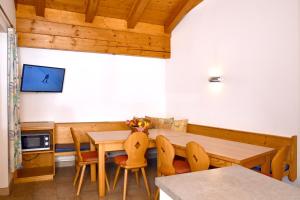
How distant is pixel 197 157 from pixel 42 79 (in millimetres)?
2978

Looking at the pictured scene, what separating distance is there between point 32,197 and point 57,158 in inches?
52.7

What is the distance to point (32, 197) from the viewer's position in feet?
9.77

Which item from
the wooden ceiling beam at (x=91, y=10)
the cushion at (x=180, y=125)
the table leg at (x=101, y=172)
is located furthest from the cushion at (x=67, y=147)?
the wooden ceiling beam at (x=91, y=10)

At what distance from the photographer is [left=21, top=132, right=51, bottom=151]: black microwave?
3537 millimetres

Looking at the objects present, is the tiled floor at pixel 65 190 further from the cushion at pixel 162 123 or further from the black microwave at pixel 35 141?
the cushion at pixel 162 123

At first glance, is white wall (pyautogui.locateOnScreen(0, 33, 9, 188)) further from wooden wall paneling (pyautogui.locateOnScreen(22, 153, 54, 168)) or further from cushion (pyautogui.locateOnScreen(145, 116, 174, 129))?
cushion (pyautogui.locateOnScreen(145, 116, 174, 129))

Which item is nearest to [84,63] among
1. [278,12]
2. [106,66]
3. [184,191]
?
[106,66]

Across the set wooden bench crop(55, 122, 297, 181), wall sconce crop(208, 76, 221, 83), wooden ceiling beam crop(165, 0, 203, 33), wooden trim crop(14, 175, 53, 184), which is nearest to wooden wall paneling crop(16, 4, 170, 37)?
wooden ceiling beam crop(165, 0, 203, 33)

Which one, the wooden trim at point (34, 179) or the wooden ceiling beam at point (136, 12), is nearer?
the wooden trim at point (34, 179)

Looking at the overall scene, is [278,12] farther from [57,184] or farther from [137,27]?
[57,184]

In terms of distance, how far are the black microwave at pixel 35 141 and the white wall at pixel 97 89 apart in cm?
65

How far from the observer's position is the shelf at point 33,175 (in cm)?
348

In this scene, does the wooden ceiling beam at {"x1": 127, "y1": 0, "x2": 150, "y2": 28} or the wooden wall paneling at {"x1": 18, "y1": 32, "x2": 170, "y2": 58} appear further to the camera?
the wooden ceiling beam at {"x1": 127, "y1": 0, "x2": 150, "y2": 28}

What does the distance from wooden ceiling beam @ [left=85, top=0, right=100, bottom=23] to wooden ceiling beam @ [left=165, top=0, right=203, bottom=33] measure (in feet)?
4.81
